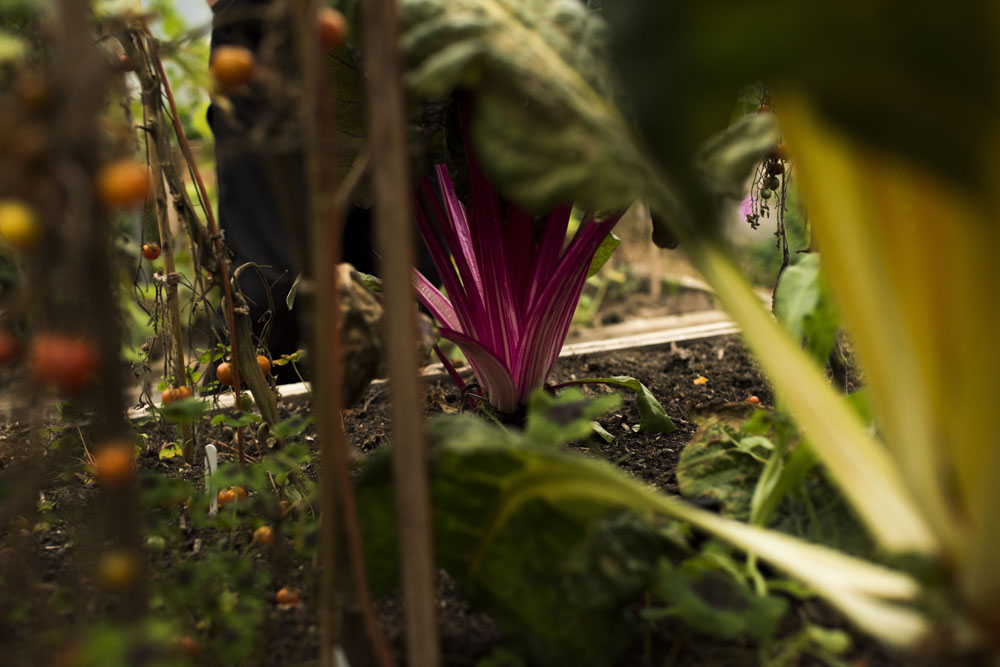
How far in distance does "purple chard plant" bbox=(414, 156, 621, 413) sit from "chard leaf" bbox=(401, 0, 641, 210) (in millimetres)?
543

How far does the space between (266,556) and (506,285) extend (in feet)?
2.10

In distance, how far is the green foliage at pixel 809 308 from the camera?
0.91 m

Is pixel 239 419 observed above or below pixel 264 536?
above

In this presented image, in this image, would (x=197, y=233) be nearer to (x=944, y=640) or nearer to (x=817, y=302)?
(x=817, y=302)

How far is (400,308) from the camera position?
595 millimetres

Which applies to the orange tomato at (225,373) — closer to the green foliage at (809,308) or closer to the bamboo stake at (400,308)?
the bamboo stake at (400,308)

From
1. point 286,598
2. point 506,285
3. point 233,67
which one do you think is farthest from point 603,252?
point 233,67

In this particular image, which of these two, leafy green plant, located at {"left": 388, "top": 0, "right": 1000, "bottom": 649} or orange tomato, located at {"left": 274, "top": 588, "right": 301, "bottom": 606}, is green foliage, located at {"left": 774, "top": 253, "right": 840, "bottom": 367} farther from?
orange tomato, located at {"left": 274, "top": 588, "right": 301, "bottom": 606}

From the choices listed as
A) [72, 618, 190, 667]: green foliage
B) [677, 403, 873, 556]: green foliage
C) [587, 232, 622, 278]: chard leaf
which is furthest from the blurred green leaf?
[587, 232, 622, 278]: chard leaf

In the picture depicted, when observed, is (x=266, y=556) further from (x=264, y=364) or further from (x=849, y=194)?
(x=849, y=194)

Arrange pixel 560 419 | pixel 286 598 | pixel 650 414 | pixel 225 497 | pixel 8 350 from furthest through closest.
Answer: pixel 650 414 → pixel 225 497 → pixel 286 598 → pixel 560 419 → pixel 8 350

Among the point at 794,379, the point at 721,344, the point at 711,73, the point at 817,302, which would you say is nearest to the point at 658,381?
the point at 721,344

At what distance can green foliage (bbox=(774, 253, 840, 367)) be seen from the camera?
915mm

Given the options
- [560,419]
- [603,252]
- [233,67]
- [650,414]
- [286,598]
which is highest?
[233,67]
